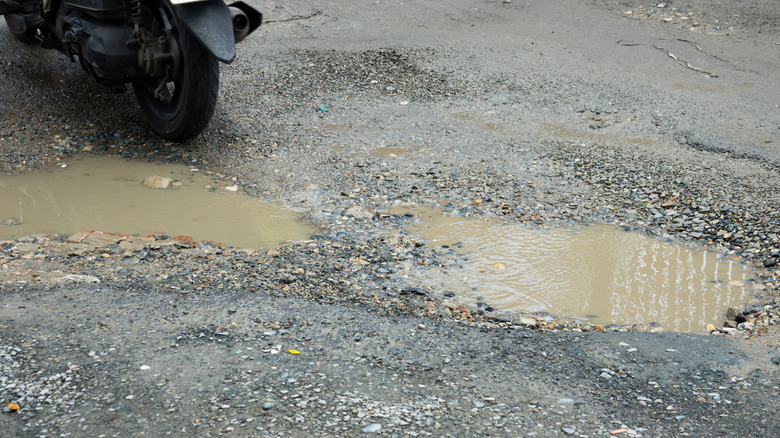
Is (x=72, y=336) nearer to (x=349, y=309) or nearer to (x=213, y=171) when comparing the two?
(x=349, y=309)

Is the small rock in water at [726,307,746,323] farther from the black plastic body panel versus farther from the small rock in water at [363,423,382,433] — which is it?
the black plastic body panel

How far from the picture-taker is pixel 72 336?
2.55 metres

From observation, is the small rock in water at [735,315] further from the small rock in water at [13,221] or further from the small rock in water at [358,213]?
the small rock in water at [13,221]

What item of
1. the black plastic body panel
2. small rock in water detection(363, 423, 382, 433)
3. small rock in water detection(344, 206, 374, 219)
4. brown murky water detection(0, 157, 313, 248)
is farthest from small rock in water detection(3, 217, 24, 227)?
small rock in water detection(363, 423, 382, 433)

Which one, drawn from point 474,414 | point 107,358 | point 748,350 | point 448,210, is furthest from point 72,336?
point 748,350

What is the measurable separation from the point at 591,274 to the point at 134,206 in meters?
2.86

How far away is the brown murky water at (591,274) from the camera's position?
333 centimetres

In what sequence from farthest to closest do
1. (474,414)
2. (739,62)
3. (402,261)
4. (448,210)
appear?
1. (739,62)
2. (448,210)
3. (402,261)
4. (474,414)

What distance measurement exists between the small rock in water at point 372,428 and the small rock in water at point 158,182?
283cm

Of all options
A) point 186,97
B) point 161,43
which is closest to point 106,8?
point 161,43

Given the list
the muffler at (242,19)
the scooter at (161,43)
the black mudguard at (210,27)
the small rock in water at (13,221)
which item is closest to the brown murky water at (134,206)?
the small rock in water at (13,221)

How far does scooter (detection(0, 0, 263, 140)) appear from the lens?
4159 millimetres

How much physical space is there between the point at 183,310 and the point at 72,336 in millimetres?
450

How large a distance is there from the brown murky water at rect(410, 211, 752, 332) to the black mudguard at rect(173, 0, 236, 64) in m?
1.62
